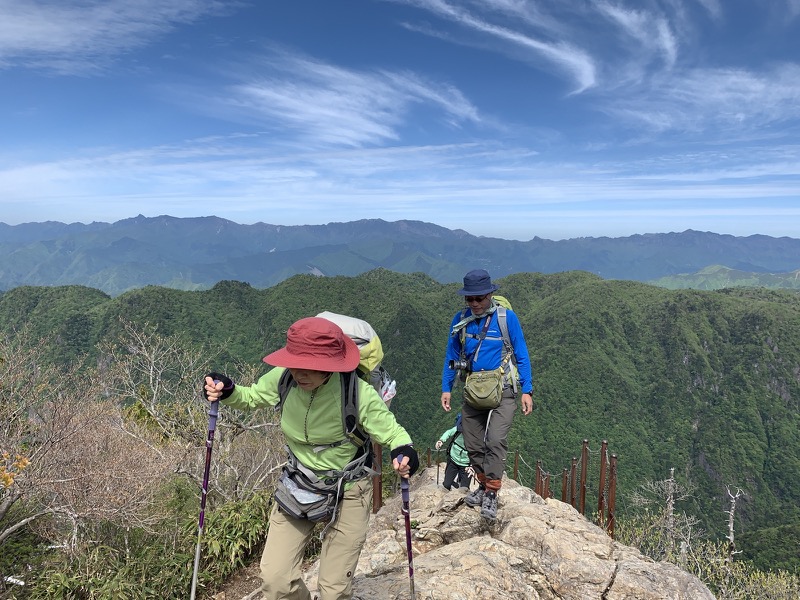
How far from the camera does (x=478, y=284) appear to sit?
18.2ft

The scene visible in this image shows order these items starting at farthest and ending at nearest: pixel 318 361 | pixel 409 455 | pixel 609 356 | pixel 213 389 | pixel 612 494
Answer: pixel 609 356, pixel 612 494, pixel 213 389, pixel 409 455, pixel 318 361

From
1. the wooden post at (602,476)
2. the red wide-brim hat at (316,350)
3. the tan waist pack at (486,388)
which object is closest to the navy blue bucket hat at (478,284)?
the tan waist pack at (486,388)

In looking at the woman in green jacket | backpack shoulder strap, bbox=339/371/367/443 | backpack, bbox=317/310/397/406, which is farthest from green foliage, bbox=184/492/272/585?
backpack shoulder strap, bbox=339/371/367/443

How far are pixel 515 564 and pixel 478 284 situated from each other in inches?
126

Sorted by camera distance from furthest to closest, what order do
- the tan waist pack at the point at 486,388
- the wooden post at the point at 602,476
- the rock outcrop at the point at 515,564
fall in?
the wooden post at the point at 602,476
the tan waist pack at the point at 486,388
the rock outcrop at the point at 515,564

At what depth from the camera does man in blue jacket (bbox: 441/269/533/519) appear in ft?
18.8

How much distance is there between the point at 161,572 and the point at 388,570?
296 centimetres

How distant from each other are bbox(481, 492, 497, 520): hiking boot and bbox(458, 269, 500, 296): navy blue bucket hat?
2.78 m

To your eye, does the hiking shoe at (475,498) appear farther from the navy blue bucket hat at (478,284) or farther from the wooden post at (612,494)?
the navy blue bucket hat at (478,284)

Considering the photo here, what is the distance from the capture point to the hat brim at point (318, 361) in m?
3.20

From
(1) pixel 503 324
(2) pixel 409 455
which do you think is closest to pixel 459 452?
(1) pixel 503 324

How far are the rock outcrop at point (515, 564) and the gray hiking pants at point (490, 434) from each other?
0.83m

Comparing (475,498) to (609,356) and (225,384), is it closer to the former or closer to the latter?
(225,384)

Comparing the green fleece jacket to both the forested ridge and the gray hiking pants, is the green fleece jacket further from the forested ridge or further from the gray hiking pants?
the forested ridge
